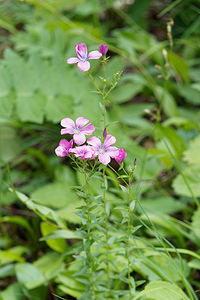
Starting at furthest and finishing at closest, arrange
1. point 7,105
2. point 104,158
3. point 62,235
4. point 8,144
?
point 8,144 < point 7,105 < point 62,235 < point 104,158

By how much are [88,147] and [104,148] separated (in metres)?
0.06

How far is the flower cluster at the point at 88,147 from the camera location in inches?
28.6

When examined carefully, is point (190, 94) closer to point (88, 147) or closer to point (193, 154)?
point (193, 154)

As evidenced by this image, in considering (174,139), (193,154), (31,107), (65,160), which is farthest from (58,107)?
(193,154)

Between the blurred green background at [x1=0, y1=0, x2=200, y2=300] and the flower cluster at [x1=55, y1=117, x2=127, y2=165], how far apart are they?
0.41 ft

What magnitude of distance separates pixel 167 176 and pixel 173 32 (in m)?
1.32

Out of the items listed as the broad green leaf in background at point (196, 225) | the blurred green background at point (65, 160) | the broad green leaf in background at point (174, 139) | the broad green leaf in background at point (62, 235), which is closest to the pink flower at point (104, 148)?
the blurred green background at point (65, 160)

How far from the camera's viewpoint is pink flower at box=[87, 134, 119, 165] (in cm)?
74

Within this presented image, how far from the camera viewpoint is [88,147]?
73 centimetres

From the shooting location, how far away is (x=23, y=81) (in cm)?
181

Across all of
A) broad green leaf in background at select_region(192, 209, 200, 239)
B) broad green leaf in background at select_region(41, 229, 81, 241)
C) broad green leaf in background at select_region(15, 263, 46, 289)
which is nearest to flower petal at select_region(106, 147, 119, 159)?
broad green leaf in background at select_region(41, 229, 81, 241)

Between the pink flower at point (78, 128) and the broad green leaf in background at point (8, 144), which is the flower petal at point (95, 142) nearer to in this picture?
the pink flower at point (78, 128)

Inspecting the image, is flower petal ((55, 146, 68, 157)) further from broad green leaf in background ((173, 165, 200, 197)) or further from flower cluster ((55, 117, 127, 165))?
broad green leaf in background ((173, 165, 200, 197))

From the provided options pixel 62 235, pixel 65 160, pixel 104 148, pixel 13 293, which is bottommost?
pixel 13 293
